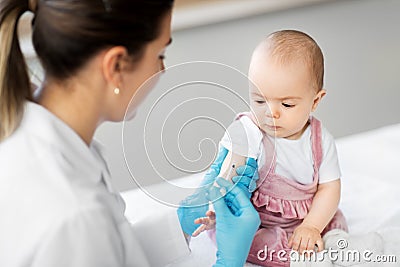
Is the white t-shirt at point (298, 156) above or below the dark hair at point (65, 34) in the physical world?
below

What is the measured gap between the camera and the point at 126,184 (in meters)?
1.30

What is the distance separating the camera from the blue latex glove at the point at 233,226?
46.2 inches

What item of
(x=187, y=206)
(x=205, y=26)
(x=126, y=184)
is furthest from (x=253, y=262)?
(x=205, y=26)

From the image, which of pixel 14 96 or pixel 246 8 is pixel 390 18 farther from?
pixel 14 96

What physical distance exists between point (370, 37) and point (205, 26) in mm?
651

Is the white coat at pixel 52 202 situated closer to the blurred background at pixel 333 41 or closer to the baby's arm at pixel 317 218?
the baby's arm at pixel 317 218

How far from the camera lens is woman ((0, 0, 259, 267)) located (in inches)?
33.2

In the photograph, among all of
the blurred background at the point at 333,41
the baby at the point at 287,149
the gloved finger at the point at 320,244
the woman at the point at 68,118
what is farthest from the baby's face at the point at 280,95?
the blurred background at the point at 333,41

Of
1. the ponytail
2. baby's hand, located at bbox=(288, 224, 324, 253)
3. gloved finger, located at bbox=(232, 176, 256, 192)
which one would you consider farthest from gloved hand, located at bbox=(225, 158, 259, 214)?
the ponytail

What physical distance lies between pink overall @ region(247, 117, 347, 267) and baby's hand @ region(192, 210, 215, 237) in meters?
0.10

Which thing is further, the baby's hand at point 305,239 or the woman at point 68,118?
the baby's hand at point 305,239

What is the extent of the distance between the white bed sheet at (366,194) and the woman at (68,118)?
0.30 m

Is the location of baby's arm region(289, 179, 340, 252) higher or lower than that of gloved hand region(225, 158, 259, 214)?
lower

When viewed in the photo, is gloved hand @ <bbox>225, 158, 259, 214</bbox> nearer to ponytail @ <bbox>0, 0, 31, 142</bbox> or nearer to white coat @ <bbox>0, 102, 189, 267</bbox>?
white coat @ <bbox>0, 102, 189, 267</bbox>
